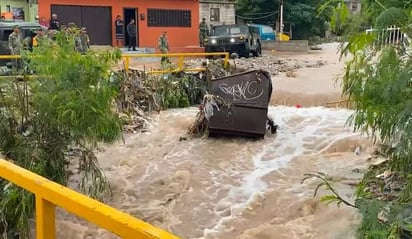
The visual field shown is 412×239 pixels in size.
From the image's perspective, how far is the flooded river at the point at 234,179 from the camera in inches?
271

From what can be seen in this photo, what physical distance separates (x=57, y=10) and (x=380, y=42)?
2273cm

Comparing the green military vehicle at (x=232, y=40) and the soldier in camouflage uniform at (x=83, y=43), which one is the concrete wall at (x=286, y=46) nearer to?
the green military vehicle at (x=232, y=40)

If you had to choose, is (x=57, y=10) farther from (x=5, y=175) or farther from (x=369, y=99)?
(x=5, y=175)

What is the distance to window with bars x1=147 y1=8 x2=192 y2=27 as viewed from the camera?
28422mm

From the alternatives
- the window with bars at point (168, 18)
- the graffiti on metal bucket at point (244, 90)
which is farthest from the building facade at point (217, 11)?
the graffiti on metal bucket at point (244, 90)

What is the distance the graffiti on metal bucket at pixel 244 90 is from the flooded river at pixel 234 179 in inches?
34.7

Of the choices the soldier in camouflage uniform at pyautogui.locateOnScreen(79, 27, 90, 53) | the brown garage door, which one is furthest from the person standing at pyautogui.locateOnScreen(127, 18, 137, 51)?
the soldier in camouflage uniform at pyautogui.locateOnScreen(79, 27, 90, 53)

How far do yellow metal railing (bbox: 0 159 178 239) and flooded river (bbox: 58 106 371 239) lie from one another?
3.01 metres

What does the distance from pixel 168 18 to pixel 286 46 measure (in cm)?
937

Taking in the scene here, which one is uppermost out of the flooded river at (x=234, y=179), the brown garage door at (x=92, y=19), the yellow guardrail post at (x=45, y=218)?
the brown garage door at (x=92, y=19)

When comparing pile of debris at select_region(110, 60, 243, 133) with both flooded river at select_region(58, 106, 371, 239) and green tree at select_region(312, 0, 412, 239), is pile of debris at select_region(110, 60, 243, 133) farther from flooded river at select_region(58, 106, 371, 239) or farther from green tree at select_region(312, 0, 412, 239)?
green tree at select_region(312, 0, 412, 239)

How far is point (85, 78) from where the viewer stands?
6.94 meters

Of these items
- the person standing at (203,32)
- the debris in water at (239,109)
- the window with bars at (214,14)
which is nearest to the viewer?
the debris in water at (239,109)

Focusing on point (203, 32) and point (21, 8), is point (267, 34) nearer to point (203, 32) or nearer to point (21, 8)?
point (203, 32)
